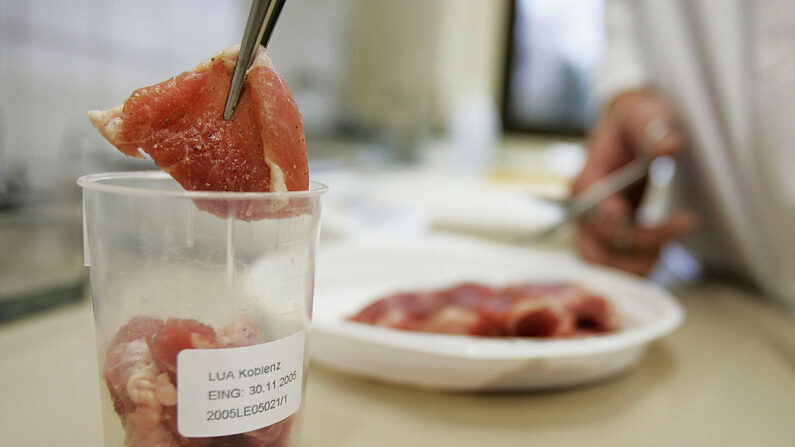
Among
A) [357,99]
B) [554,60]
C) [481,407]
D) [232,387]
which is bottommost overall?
[481,407]

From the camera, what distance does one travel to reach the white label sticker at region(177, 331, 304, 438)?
1.03 feet

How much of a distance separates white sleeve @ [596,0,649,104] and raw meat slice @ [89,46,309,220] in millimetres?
1006

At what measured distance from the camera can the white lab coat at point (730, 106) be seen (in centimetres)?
85

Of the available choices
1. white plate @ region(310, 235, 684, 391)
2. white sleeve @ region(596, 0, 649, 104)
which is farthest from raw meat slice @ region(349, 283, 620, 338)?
white sleeve @ region(596, 0, 649, 104)

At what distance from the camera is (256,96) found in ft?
1.09

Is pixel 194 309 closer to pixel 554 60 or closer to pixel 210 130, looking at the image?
pixel 210 130

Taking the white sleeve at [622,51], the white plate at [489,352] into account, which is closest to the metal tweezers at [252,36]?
the white plate at [489,352]

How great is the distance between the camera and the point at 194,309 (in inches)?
13.0

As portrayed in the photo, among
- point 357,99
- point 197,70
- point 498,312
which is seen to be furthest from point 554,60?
point 197,70

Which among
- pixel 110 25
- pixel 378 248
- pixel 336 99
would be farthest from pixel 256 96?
pixel 336 99

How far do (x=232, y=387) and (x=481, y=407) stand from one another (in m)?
0.29

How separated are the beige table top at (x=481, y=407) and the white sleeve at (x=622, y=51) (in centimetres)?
67

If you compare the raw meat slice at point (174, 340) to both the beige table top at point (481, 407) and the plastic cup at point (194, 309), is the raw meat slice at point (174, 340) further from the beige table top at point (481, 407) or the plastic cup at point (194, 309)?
the beige table top at point (481, 407)

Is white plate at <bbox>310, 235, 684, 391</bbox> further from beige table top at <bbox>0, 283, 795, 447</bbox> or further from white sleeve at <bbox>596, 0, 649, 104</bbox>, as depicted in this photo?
white sleeve at <bbox>596, 0, 649, 104</bbox>
